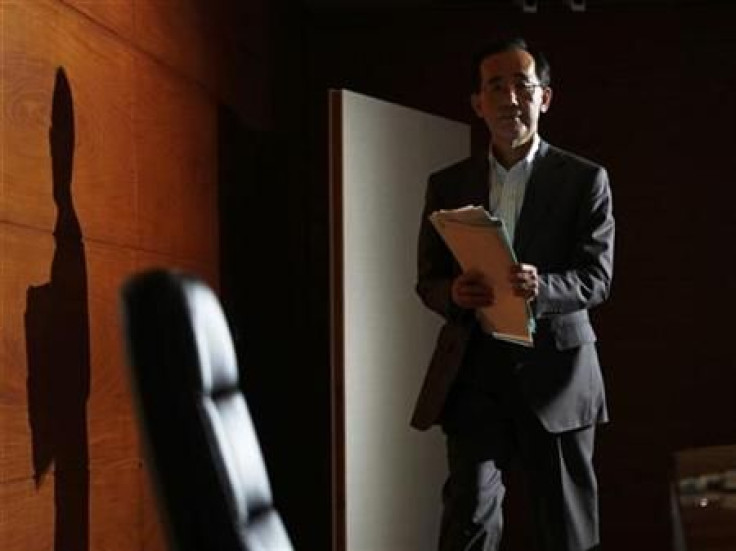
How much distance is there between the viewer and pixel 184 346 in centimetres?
93

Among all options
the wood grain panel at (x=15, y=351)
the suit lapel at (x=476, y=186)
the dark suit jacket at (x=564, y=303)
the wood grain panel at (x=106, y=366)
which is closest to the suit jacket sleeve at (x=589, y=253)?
the dark suit jacket at (x=564, y=303)

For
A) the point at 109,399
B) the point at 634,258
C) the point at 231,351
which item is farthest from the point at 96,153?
the point at 634,258

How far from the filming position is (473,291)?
247cm

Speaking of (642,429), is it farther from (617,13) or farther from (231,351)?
(231,351)

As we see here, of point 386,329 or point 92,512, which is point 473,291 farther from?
point 386,329

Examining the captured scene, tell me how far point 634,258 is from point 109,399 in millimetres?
2518

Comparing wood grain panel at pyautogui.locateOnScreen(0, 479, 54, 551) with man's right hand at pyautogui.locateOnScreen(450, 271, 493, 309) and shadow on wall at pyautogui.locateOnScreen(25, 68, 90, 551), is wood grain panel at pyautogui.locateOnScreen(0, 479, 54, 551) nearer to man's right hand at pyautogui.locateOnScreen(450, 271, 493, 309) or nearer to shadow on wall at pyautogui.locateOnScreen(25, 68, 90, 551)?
shadow on wall at pyautogui.locateOnScreen(25, 68, 90, 551)

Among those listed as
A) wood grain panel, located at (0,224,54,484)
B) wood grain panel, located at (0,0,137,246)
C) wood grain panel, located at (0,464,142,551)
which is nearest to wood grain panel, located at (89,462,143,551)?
wood grain panel, located at (0,464,142,551)

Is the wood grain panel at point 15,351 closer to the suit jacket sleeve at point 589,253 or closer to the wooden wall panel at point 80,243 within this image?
the wooden wall panel at point 80,243

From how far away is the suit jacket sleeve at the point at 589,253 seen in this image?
2.52 meters

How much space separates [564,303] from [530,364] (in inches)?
6.1

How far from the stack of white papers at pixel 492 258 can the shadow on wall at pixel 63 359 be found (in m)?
0.75

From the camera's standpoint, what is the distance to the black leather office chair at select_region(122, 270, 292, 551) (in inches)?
34.9

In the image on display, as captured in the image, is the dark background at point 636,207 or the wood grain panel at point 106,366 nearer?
the wood grain panel at point 106,366
